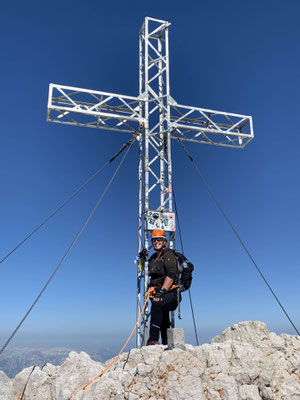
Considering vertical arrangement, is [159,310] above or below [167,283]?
below

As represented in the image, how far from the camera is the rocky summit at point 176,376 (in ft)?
18.4

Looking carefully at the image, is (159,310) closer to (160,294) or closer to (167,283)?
(160,294)

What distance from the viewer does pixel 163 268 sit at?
8.06 meters

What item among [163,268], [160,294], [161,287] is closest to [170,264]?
[163,268]

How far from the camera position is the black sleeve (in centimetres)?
775

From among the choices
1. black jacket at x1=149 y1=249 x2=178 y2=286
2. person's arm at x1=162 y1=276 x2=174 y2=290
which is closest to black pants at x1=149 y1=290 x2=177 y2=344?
person's arm at x1=162 y1=276 x2=174 y2=290

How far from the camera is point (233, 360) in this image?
6.22 meters

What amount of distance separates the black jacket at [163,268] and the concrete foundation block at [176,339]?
4.56ft

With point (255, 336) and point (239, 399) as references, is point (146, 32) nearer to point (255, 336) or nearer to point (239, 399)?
point (255, 336)

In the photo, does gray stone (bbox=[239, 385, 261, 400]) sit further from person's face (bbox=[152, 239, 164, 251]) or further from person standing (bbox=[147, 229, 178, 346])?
person's face (bbox=[152, 239, 164, 251])

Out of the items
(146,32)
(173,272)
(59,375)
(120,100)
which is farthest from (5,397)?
(146,32)

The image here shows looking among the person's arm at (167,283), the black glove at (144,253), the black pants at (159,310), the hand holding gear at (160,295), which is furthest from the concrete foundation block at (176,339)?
the black glove at (144,253)

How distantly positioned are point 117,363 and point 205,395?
7.10 feet

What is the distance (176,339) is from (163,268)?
190cm
